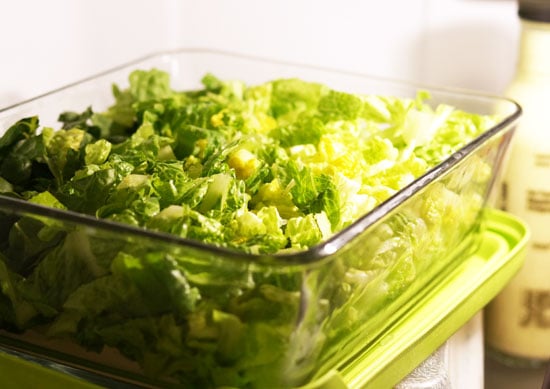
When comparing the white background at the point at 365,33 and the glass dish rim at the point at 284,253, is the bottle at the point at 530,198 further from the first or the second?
the white background at the point at 365,33

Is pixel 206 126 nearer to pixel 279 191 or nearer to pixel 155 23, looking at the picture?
pixel 279 191

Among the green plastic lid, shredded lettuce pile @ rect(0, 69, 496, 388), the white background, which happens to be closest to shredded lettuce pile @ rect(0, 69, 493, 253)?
shredded lettuce pile @ rect(0, 69, 496, 388)

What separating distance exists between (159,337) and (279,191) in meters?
0.23

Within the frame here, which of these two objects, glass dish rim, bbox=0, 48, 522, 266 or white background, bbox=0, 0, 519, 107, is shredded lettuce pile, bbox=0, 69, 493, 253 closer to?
glass dish rim, bbox=0, 48, 522, 266

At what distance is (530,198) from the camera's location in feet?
4.20

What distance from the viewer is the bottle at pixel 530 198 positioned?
1.25 m

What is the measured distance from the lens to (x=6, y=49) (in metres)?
1.21

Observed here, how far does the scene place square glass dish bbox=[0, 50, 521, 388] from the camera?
2.50ft

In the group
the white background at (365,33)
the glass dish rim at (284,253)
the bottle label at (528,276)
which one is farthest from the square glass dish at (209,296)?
the white background at (365,33)

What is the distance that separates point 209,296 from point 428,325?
0.33m

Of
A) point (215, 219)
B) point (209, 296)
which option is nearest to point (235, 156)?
point (215, 219)

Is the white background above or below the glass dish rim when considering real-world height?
below

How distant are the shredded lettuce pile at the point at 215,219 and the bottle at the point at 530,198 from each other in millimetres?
90

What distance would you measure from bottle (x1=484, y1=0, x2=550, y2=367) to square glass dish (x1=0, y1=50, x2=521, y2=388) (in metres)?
0.32
